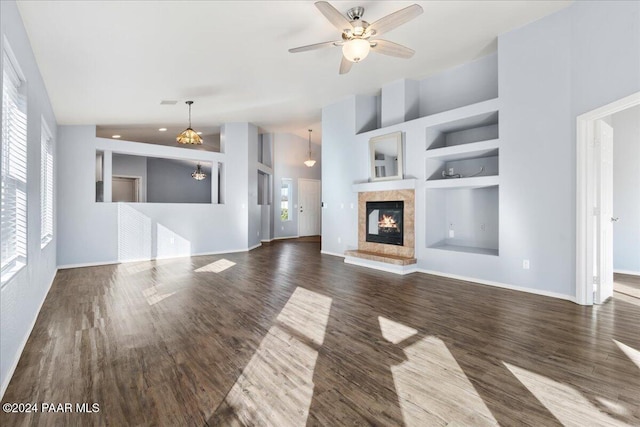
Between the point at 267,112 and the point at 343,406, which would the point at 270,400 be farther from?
the point at 267,112

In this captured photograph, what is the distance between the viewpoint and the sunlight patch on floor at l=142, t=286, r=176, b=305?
3.63 meters

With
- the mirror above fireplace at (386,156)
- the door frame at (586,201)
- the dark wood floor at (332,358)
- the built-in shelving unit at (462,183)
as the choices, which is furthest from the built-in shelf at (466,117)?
the dark wood floor at (332,358)

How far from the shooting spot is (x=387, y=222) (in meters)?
5.85

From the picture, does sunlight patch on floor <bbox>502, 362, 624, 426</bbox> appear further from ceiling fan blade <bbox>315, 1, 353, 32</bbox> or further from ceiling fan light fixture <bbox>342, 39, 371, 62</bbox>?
ceiling fan blade <bbox>315, 1, 353, 32</bbox>

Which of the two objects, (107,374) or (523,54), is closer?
(107,374)

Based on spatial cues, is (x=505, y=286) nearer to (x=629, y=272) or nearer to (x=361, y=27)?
(x=629, y=272)

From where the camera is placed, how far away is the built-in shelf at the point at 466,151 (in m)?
4.37

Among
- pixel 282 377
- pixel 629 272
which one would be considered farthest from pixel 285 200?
pixel 282 377

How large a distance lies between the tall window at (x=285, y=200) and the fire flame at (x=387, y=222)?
519cm

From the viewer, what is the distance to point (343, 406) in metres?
1.68

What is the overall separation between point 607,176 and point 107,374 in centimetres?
523

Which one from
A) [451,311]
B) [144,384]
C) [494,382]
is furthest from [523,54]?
[144,384]

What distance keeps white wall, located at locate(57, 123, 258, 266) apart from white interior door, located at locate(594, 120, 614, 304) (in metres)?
6.72

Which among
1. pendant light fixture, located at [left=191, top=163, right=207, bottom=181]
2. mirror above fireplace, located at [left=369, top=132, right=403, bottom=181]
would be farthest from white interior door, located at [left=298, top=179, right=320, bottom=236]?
mirror above fireplace, located at [left=369, top=132, right=403, bottom=181]
